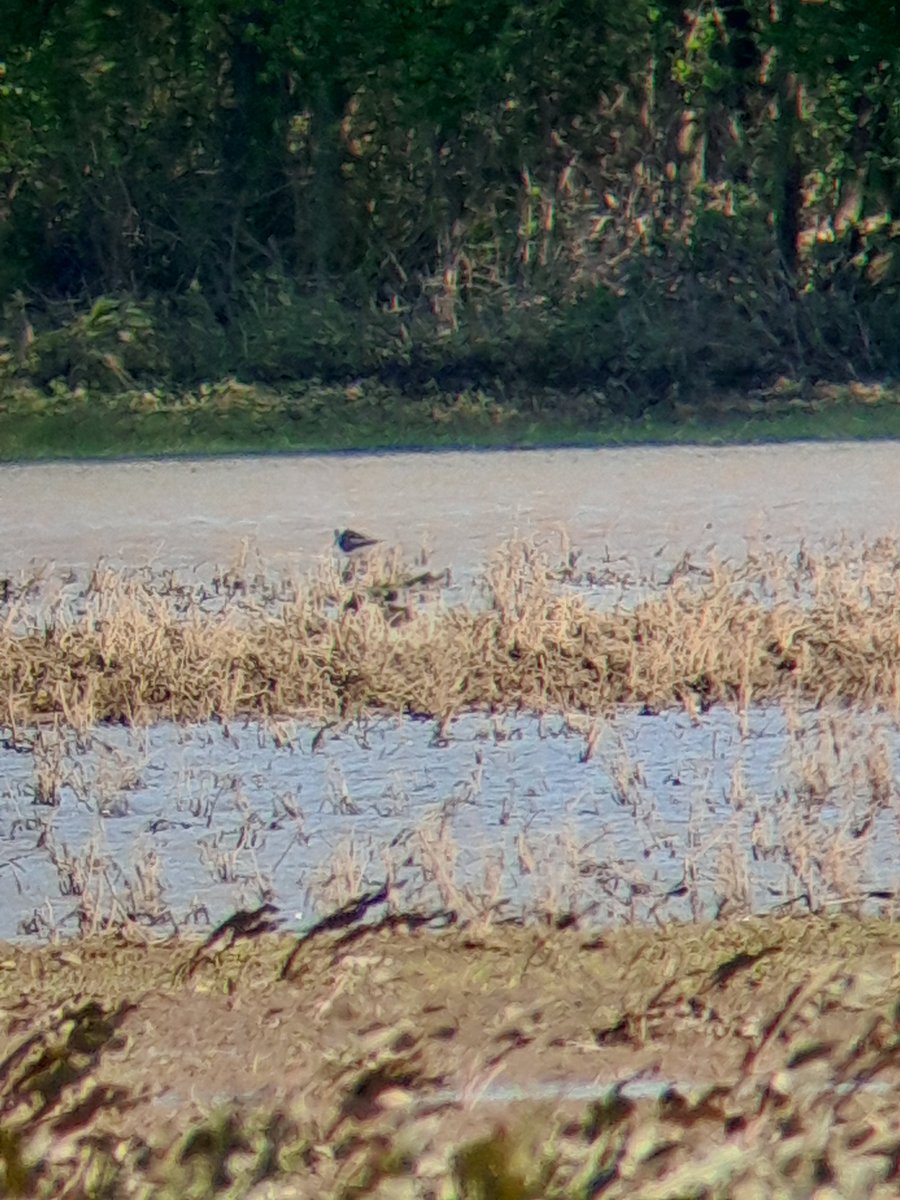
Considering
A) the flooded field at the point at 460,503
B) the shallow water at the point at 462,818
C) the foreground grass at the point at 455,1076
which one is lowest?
the shallow water at the point at 462,818

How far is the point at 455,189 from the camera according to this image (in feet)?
53.2

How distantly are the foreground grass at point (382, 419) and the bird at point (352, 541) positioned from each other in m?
3.72

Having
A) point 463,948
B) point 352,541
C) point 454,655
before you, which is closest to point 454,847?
point 463,948

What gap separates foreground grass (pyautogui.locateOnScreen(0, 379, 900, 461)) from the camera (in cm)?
1372

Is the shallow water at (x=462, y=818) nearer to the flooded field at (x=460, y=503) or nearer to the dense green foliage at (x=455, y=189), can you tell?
the flooded field at (x=460, y=503)

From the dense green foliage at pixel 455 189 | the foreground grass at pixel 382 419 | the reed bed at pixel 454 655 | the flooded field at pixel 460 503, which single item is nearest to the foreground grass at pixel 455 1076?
the reed bed at pixel 454 655

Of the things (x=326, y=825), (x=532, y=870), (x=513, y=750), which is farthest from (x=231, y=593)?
(x=532, y=870)

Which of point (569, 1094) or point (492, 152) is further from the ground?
point (492, 152)

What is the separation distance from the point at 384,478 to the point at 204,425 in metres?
2.64

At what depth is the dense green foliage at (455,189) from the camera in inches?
606

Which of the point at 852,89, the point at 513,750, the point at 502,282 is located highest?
the point at 852,89

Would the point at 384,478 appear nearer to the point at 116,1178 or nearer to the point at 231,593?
the point at 231,593

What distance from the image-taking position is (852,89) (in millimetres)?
15383

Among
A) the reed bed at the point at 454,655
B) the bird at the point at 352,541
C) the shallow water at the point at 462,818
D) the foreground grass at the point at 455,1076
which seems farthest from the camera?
the bird at the point at 352,541
